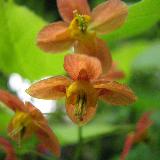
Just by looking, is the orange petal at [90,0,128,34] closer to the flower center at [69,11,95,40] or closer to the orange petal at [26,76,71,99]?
the flower center at [69,11,95,40]

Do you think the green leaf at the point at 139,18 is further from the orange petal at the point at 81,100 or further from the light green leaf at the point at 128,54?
the light green leaf at the point at 128,54

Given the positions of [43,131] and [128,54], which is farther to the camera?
[128,54]

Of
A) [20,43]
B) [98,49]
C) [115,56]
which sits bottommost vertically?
[98,49]

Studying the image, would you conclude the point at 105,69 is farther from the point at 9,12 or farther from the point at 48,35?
the point at 9,12

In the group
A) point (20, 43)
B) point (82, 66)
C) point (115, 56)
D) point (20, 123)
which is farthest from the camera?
point (115, 56)

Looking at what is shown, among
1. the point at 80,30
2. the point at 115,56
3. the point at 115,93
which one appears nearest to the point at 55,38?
the point at 80,30

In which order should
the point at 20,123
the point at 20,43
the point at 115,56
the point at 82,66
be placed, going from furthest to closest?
the point at 115,56, the point at 20,43, the point at 20,123, the point at 82,66

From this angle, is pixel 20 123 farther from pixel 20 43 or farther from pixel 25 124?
pixel 20 43
